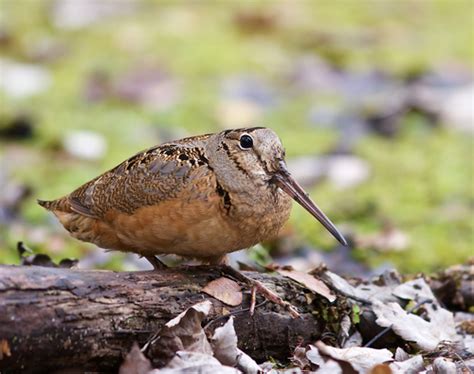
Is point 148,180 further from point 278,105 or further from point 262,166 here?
point 278,105

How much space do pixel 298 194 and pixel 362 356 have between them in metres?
0.78

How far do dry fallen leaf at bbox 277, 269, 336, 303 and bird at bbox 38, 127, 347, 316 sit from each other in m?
0.24

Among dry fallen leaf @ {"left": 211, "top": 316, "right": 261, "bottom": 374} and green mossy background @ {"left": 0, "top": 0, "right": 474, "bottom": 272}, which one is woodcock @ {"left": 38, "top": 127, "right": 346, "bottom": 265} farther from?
green mossy background @ {"left": 0, "top": 0, "right": 474, "bottom": 272}

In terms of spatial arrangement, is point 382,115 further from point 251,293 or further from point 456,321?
point 251,293

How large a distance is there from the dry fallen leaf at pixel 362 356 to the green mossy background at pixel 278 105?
233 centimetres

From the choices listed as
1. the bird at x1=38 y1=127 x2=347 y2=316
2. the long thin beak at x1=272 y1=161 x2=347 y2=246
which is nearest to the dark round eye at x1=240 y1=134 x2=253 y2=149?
the bird at x1=38 y1=127 x2=347 y2=316

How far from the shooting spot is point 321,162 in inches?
326

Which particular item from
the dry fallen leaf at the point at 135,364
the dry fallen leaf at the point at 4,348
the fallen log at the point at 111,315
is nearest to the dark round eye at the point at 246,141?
the fallen log at the point at 111,315

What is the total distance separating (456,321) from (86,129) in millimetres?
5114

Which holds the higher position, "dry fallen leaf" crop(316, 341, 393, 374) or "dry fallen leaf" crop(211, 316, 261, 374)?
"dry fallen leaf" crop(211, 316, 261, 374)

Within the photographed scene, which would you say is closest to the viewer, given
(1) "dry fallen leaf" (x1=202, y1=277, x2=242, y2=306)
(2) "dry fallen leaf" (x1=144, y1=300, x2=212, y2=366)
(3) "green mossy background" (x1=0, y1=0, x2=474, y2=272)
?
(2) "dry fallen leaf" (x1=144, y1=300, x2=212, y2=366)

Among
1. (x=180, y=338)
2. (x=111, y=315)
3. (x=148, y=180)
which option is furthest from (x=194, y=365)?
(x=148, y=180)

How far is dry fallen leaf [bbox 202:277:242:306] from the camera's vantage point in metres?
4.05

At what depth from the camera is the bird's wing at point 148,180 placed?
4.21 meters
